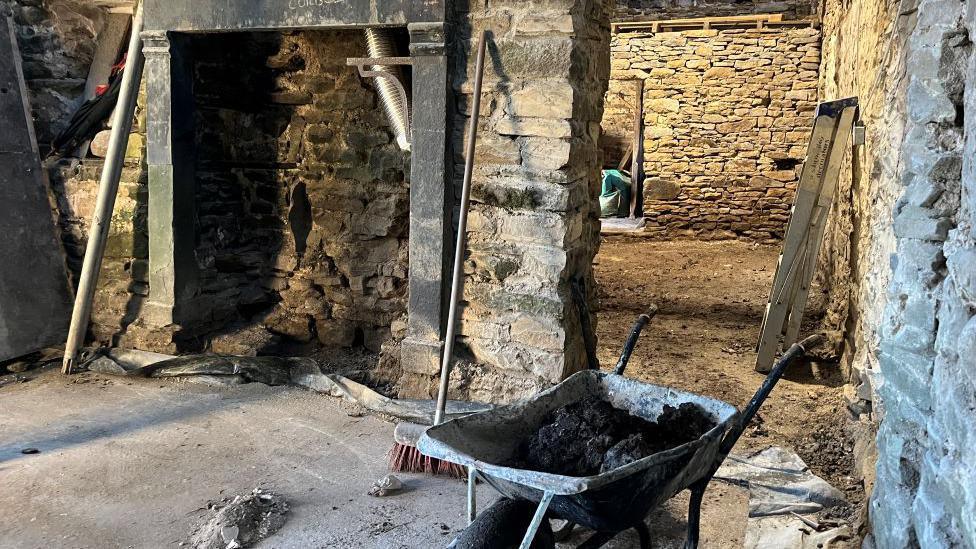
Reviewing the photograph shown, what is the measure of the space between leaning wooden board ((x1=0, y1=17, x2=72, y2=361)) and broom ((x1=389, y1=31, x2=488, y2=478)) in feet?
9.05

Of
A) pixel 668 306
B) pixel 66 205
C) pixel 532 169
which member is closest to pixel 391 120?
pixel 532 169

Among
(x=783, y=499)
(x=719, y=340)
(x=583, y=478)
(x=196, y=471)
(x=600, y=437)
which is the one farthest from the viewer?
(x=719, y=340)

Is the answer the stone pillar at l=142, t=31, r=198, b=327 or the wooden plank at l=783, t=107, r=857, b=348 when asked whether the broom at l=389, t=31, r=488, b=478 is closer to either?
the stone pillar at l=142, t=31, r=198, b=327

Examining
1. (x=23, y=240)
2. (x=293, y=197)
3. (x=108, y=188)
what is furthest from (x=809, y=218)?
(x=23, y=240)

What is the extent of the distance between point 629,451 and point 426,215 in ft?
6.89

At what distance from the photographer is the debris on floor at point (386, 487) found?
3182mm

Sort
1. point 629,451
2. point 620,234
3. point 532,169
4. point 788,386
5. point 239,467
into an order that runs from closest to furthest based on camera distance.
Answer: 1. point 629,451
2. point 239,467
3. point 532,169
4. point 788,386
5. point 620,234

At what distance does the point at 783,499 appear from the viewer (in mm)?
3164

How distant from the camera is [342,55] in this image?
476cm

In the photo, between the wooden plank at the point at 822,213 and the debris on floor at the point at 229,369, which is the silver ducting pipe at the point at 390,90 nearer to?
the debris on floor at the point at 229,369

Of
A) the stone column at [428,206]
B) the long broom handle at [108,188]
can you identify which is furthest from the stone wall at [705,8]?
the long broom handle at [108,188]

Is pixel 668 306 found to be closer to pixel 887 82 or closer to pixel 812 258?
pixel 812 258

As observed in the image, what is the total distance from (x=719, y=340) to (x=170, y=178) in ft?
13.3

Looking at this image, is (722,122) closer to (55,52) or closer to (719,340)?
(719,340)
